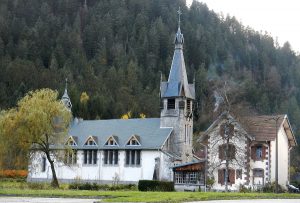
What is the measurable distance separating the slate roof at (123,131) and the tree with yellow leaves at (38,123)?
43.3 ft

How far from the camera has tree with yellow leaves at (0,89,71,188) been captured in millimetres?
53875

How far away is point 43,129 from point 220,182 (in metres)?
18.8

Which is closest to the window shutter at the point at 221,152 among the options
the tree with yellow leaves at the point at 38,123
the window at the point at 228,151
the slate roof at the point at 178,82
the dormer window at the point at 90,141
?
the window at the point at 228,151

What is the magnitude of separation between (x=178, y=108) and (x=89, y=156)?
13551 mm

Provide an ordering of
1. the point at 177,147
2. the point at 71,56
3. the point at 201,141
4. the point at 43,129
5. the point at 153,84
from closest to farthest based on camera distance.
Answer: the point at 43,129, the point at 201,141, the point at 177,147, the point at 153,84, the point at 71,56

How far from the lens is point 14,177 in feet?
250

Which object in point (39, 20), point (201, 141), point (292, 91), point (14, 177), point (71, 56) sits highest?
point (39, 20)

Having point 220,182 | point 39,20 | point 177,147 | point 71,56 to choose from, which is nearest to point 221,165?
point 220,182

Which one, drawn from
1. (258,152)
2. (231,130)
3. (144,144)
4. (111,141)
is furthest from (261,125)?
(111,141)

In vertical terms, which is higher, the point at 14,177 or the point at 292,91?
the point at 292,91

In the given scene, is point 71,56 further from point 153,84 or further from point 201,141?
point 201,141

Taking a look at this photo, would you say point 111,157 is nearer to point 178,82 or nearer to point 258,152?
point 178,82

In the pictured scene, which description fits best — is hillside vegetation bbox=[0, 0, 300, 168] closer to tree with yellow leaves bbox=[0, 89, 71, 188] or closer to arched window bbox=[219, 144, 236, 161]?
arched window bbox=[219, 144, 236, 161]

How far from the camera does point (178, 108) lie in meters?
67.9
